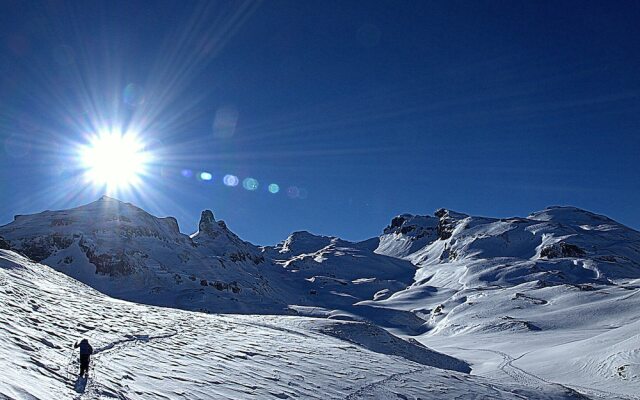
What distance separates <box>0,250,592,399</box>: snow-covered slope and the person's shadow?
0.02 meters

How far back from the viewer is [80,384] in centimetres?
1122

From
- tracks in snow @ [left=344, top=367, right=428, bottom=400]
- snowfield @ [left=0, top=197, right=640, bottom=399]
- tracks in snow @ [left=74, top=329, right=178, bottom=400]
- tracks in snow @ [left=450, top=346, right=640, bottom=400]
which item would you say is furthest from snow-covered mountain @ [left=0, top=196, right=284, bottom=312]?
tracks in snow @ [left=344, top=367, right=428, bottom=400]

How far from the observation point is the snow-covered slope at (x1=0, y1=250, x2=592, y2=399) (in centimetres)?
1170

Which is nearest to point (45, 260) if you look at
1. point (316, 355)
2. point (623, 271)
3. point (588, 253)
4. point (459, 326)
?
point (459, 326)

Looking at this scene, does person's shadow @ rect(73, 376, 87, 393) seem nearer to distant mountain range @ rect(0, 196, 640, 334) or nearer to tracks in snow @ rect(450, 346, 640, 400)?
tracks in snow @ rect(450, 346, 640, 400)

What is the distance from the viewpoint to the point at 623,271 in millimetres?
128125

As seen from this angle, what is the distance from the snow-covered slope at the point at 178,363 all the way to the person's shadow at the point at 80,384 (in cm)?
2

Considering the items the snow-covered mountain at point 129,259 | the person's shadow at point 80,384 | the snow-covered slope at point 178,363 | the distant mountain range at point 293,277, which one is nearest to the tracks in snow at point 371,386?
the snow-covered slope at point 178,363

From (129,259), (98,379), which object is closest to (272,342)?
(98,379)

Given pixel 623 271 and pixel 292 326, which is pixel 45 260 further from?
pixel 623 271

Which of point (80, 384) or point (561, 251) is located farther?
point (561, 251)

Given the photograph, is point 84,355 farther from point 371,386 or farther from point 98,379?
point 371,386

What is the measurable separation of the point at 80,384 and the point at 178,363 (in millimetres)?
5096

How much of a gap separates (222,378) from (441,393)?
8.75m
